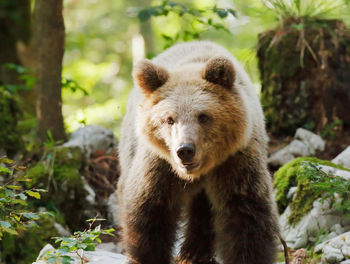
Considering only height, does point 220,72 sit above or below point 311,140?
above

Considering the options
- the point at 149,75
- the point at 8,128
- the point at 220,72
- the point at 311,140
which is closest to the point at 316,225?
the point at 220,72

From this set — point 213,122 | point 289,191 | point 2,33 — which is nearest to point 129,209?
point 213,122

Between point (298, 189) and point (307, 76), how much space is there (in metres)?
2.63

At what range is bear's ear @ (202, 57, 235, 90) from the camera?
162 inches

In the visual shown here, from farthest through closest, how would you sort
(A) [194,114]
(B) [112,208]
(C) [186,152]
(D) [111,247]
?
(B) [112,208]
(D) [111,247]
(A) [194,114]
(C) [186,152]

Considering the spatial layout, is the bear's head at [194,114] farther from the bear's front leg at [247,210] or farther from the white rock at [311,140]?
the white rock at [311,140]

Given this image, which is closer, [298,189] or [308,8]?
[298,189]

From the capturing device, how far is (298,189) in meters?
5.48

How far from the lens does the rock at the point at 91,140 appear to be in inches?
271

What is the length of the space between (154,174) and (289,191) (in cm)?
214

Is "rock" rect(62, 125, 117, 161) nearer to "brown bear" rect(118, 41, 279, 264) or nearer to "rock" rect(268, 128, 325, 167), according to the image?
"brown bear" rect(118, 41, 279, 264)

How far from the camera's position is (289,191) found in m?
5.79

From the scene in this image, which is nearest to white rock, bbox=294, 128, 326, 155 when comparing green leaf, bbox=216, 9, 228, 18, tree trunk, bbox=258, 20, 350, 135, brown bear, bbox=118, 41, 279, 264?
tree trunk, bbox=258, 20, 350, 135

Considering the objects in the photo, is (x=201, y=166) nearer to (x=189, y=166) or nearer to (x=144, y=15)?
(x=189, y=166)
